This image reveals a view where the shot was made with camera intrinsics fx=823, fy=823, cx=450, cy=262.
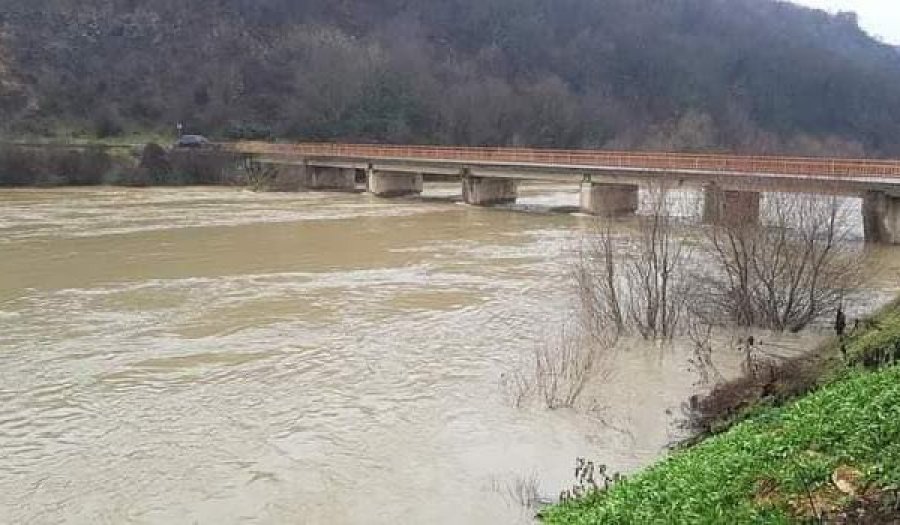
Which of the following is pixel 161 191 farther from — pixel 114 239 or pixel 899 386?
pixel 899 386

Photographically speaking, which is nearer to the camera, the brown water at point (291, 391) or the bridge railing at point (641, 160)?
the brown water at point (291, 391)

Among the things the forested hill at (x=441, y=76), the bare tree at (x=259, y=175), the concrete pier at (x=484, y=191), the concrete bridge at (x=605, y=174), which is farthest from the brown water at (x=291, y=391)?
the forested hill at (x=441, y=76)

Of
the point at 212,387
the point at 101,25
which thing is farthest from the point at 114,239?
the point at 101,25

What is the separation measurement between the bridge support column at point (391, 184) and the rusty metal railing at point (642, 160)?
76.5 inches

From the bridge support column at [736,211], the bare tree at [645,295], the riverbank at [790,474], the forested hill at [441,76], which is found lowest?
the bare tree at [645,295]

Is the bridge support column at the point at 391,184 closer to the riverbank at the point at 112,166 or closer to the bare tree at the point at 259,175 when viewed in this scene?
the bare tree at the point at 259,175

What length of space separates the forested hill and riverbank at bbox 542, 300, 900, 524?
89.2 meters

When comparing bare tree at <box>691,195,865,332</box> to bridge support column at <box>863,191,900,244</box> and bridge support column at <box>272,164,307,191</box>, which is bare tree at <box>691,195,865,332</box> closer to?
bridge support column at <box>863,191,900,244</box>

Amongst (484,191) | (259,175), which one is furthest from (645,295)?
(259,175)

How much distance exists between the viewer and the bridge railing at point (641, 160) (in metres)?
32.6

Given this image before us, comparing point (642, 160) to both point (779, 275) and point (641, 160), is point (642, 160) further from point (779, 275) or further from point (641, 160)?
point (779, 275)

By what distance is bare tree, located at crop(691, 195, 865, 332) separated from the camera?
17.8 metres

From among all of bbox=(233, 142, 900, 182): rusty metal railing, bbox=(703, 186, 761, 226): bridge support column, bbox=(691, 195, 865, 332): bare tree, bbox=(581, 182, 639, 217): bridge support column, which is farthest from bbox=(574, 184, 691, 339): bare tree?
bbox=(581, 182, 639, 217): bridge support column

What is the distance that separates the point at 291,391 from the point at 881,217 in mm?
25857
